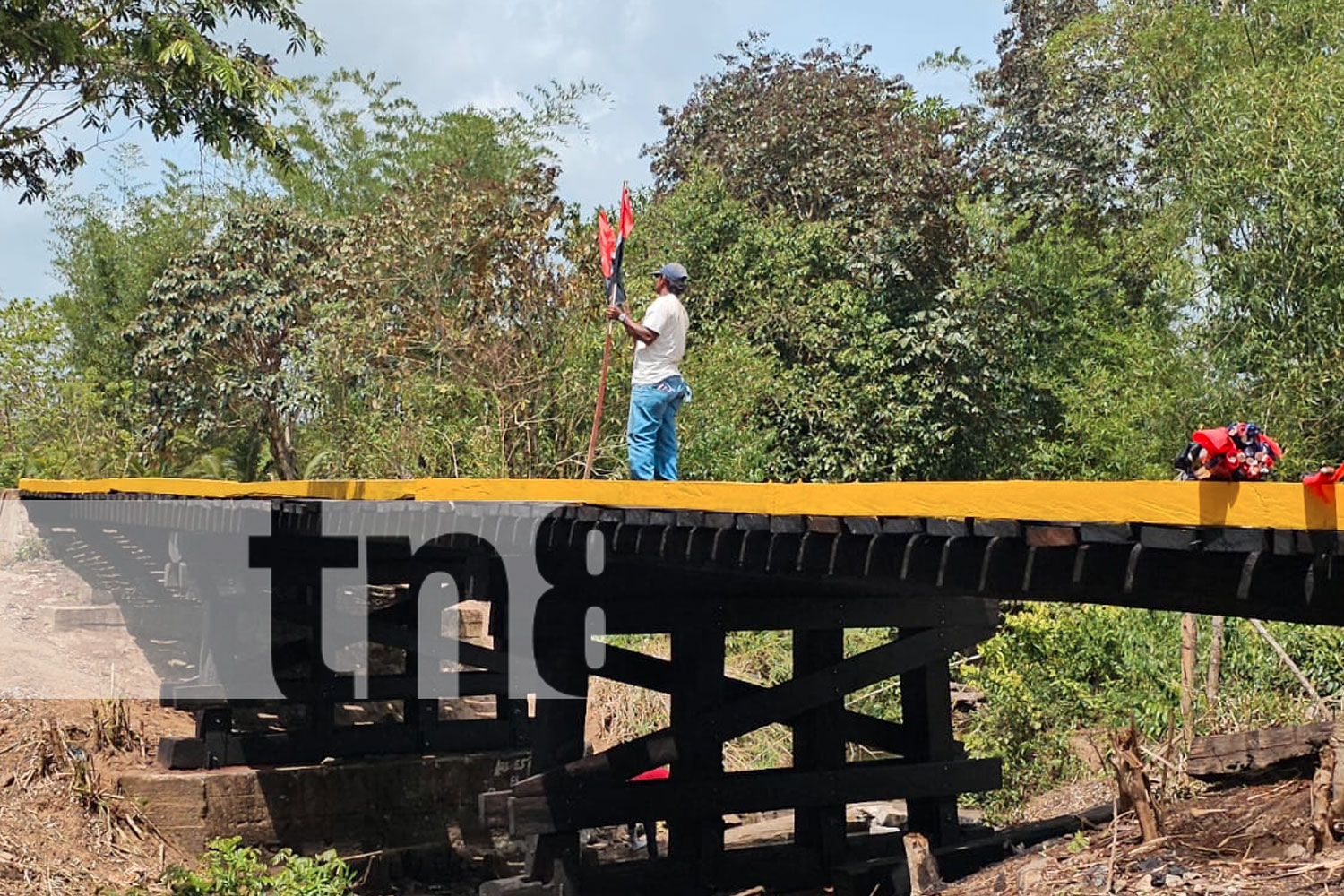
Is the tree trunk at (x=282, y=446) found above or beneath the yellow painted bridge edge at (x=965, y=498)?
above

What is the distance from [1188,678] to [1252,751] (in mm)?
3884

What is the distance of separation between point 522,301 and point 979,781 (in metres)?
12.1

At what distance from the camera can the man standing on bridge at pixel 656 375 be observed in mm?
8977

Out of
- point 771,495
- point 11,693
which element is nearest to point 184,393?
point 11,693

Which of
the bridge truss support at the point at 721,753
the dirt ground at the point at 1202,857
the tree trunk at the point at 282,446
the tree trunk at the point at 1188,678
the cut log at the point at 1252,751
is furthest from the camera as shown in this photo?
the tree trunk at the point at 282,446

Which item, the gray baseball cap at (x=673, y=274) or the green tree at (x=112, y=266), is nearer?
the gray baseball cap at (x=673, y=274)

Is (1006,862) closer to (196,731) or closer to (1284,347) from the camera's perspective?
(196,731)

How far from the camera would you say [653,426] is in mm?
9062

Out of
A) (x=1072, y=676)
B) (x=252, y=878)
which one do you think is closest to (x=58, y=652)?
(x=252, y=878)

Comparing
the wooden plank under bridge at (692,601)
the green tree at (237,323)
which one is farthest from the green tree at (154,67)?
the green tree at (237,323)

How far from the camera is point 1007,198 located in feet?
93.8

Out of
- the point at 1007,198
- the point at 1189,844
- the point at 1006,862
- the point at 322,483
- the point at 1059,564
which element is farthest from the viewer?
the point at 1007,198

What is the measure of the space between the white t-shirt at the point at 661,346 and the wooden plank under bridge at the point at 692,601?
964 millimetres

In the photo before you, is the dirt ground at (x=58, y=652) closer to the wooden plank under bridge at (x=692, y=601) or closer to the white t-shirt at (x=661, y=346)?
the wooden plank under bridge at (x=692, y=601)
